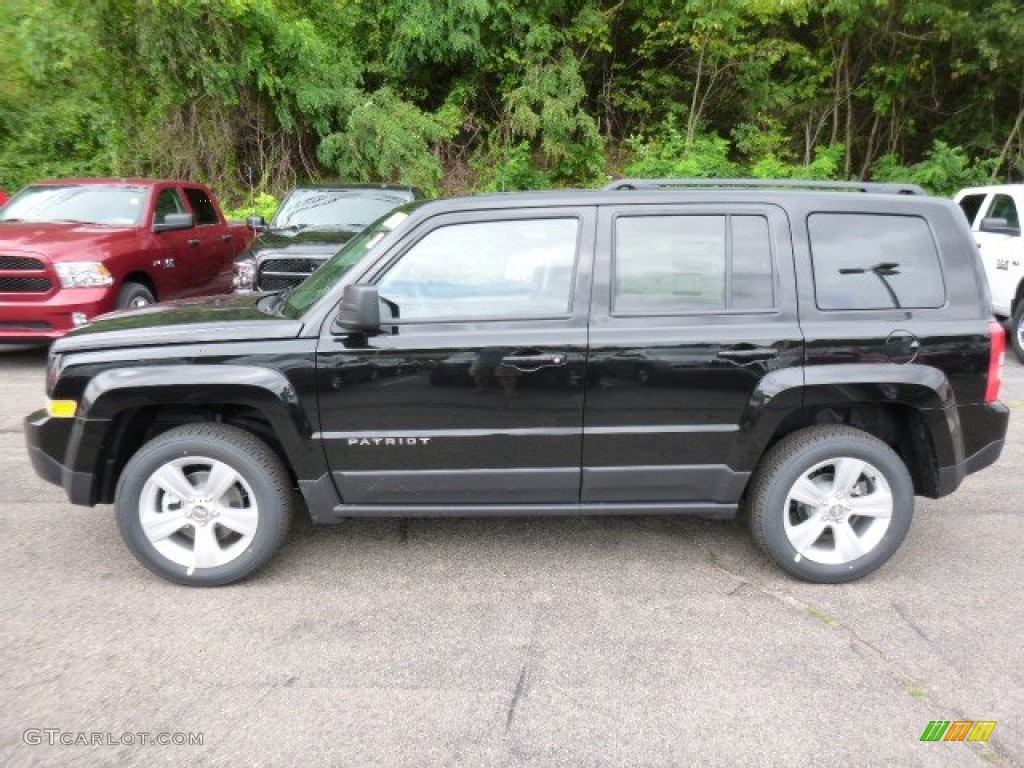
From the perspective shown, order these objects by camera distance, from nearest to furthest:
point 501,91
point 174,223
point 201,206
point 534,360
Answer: point 534,360, point 174,223, point 201,206, point 501,91

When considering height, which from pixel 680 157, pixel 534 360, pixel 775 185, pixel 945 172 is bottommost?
pixel 534 360

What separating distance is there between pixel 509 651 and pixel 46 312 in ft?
20.4

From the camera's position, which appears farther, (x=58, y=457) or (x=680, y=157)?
(x=680, y=157)

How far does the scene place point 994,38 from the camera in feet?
43.3

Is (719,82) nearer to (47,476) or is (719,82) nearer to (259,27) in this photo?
(259,27)

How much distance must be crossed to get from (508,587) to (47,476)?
2.23m

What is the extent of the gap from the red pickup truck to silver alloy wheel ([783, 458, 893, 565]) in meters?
6.56

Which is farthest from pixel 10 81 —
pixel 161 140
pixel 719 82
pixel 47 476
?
pixel 47 476

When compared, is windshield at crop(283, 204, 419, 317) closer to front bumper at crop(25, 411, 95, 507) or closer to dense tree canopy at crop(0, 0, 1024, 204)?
front bumper at crop(25, 411, 95, 507)

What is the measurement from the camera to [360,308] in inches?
132

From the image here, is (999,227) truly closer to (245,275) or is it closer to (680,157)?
(680,157)

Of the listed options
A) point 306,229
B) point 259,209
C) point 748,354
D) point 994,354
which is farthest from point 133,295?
point 259,209

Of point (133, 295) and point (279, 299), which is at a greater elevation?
point (279, 299)

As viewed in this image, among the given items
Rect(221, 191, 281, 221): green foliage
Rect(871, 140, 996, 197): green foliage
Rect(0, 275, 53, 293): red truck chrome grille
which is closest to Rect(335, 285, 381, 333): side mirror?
Rect(0, 275, 53, 293): red truck chrome grille
